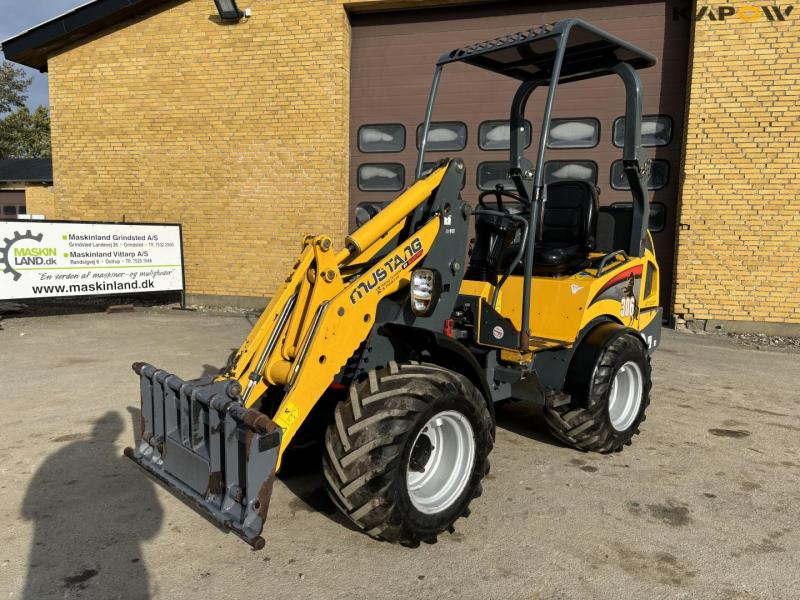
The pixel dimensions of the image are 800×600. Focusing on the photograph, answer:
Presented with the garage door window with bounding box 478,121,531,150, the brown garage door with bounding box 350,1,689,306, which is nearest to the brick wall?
the brown garage door with bounding box 350,1,689,306

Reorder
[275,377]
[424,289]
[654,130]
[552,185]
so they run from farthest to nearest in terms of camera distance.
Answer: [654,130], [552,185], [424,289], [275,377]

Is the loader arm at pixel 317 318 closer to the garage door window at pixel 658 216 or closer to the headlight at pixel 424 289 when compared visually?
the headlight at pixel 424 289

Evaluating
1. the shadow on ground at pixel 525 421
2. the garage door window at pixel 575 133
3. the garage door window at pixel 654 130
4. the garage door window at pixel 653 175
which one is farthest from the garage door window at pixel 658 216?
the shadow on ground at pixel 525 421

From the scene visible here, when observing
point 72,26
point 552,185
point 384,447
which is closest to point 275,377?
point 384,447

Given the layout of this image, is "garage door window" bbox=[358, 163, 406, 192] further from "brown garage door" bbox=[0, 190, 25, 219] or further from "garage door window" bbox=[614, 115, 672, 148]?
"brown garage door" bbox=[0, 190, 25, 219]

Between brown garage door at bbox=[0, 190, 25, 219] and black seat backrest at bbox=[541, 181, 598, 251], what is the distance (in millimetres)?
23534

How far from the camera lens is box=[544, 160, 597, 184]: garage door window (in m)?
9.26

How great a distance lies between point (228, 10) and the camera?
32.8 ft

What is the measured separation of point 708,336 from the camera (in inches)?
341

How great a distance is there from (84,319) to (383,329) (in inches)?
327

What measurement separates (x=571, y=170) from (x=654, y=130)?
1401 millimetres

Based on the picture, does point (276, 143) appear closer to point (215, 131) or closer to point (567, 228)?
point (215, 131)

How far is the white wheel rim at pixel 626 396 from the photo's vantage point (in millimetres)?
4273

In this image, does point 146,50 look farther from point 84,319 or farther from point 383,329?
point 383,329
